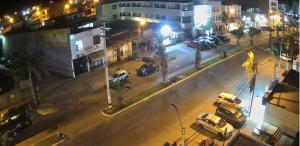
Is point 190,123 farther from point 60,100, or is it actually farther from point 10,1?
point 10,1

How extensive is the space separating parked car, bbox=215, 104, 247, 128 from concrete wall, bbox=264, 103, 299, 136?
150 inches

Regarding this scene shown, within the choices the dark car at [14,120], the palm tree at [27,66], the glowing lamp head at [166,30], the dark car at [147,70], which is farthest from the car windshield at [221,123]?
the glowing lamp head at [166,30]

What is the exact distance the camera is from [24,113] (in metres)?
41.8

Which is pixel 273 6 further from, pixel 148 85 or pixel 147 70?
pixel 148 85

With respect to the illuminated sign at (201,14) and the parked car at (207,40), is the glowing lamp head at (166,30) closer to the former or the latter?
the parked car at (207,40)

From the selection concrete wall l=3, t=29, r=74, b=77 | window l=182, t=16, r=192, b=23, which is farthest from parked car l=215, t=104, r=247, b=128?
window l=182, t=16, r=192, b=23

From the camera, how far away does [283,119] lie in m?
36.6

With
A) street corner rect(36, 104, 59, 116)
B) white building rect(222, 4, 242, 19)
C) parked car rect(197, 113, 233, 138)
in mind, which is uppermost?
white building rect(222, 4, 242, 19)

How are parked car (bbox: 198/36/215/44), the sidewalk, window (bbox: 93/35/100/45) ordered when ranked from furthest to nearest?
parked car (bbox: 198/36/215/44) < window (bbox: 93/35/100/45) < the sidewalk

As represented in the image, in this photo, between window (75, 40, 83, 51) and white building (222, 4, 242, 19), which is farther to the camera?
white building (222, 4, 242, 19)

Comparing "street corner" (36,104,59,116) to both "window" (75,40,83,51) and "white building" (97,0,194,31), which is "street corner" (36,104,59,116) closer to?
"window" (75,40,83,51)

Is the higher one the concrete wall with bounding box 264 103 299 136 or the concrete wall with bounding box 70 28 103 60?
the concrete wall with bounding box 70 28 103 60

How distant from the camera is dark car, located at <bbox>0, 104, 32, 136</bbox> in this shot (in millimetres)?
40409

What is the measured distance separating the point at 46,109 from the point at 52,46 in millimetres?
17131
